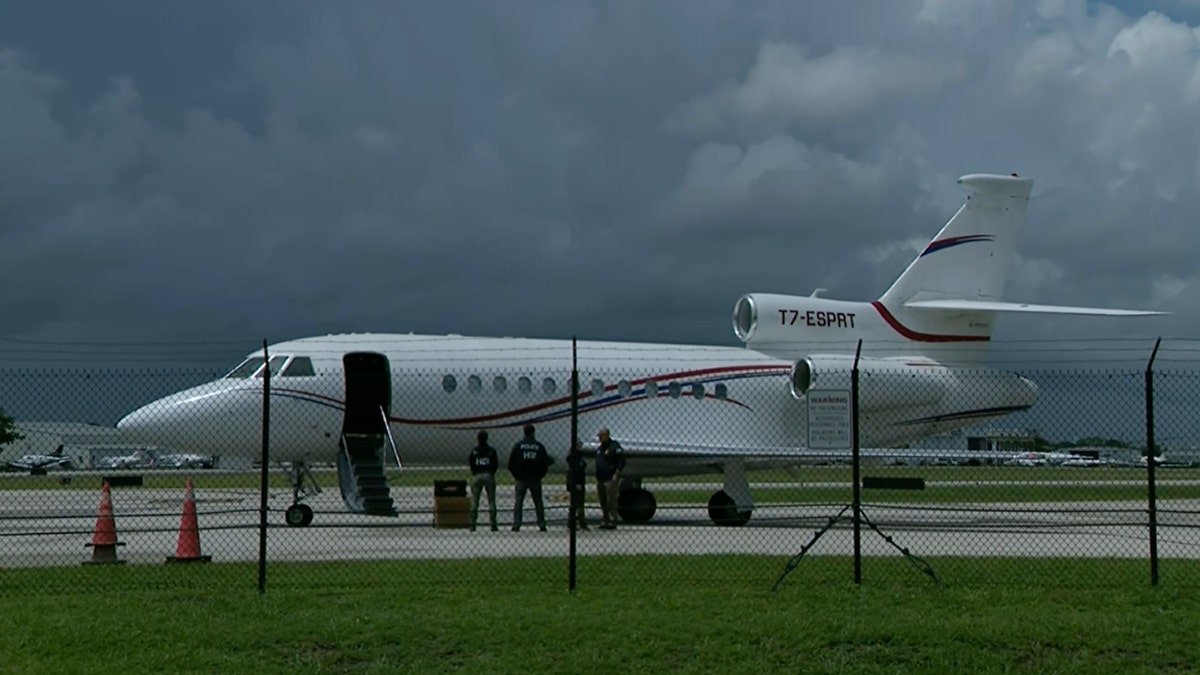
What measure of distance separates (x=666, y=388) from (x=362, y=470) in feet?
21.4

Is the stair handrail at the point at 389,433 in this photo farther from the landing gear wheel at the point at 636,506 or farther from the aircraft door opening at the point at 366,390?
the landing gear wheel at the point at 636,506

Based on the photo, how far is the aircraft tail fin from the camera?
31.5 m

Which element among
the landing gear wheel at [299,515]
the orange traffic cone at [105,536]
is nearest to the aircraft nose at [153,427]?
the landing gear wheel at [299,515]

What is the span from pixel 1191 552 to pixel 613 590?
10555 mm

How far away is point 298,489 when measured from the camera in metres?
25.5

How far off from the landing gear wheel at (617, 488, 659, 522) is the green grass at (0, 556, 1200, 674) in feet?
39.3

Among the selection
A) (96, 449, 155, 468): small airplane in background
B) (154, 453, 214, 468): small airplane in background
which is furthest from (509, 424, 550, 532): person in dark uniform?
(96, 449, 155, 468): small airplane in background

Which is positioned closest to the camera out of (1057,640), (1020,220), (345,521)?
(1057,640)

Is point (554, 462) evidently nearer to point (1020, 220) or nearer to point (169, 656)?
point (1020, 220)

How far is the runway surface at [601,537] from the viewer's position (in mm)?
17875

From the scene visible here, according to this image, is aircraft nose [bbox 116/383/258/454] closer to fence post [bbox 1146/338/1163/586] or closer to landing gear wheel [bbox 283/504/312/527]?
landing gear wheel [bbox 283/504/312/527]

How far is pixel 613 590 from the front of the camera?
13391 mm

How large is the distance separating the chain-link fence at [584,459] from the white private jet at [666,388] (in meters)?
0.05

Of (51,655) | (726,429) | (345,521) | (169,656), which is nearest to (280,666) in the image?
(169,656)
